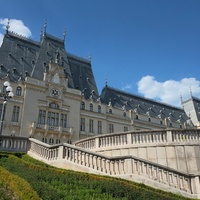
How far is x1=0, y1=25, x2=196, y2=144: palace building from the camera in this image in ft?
129

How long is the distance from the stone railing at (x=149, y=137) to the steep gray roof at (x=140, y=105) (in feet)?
122

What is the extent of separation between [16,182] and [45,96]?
36.6 m

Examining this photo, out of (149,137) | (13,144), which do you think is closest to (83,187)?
(149,137)

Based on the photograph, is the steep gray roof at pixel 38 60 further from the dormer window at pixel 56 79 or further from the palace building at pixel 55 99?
the dormer window at pixel 56 79

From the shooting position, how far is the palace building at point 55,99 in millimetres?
39281

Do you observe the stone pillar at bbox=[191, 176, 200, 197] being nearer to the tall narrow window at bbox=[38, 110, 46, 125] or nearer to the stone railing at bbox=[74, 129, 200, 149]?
the stone railing at bbox=[74, 129, 200, 149]

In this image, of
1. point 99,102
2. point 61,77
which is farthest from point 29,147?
point 99,102

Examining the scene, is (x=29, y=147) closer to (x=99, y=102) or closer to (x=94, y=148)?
(x=94, y=148)

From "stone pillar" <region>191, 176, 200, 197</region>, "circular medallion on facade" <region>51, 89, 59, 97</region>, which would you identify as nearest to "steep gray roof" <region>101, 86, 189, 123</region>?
"circular medallion on facade" <region>51, 89, 59, 97</region>

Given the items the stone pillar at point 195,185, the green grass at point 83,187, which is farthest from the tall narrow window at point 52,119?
the stone pillar at point 195,185

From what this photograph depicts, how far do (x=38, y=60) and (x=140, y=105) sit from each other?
29292mm

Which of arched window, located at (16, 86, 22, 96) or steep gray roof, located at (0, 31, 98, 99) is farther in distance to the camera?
steep gray roof, located at (0, 31, 98, 99)

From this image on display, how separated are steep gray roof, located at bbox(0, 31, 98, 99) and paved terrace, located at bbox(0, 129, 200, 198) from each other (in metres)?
27.0

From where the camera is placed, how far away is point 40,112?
40.7 m
